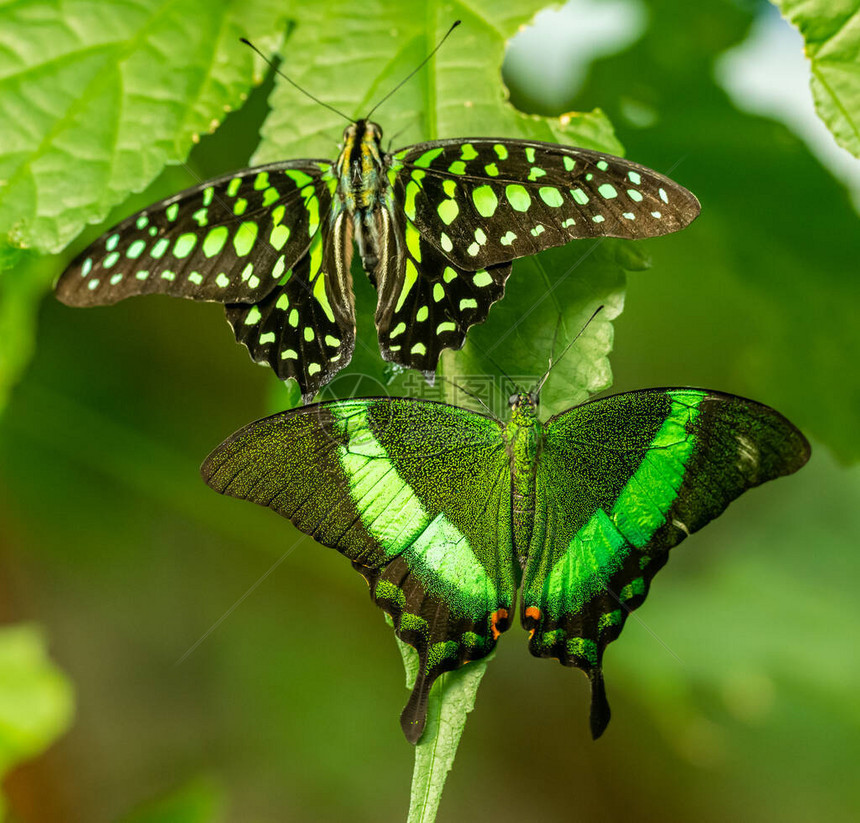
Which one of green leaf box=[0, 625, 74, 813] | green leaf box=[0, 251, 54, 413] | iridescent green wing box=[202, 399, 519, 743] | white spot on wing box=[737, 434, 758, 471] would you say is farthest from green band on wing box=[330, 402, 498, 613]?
green leaf box=[0, 625, 74, 813]

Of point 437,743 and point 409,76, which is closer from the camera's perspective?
point 437,743

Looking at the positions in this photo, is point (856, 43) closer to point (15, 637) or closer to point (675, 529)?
point (675, 529)

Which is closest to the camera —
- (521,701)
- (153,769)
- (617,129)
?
(617,129)

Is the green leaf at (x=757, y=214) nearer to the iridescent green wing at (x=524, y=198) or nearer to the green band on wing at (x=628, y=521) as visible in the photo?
the iridescent green wing at (x=524, y=198)

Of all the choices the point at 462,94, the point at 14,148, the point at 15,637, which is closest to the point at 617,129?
the point at 462,94

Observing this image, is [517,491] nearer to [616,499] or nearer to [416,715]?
[616,499]

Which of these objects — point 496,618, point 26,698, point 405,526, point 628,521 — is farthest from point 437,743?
point 26,698

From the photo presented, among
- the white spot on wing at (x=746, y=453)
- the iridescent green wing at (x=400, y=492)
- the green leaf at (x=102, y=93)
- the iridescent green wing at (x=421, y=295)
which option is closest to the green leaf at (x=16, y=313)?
the green leaf at (x=102, y=93)
